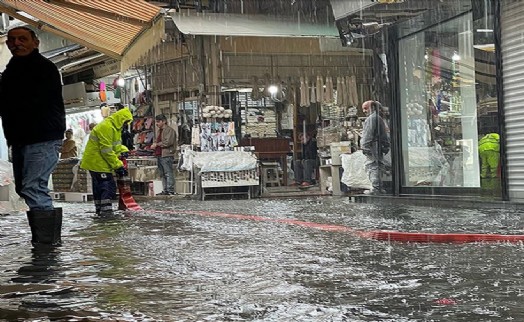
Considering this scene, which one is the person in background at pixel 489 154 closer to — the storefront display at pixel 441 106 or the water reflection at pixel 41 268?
the storefront display at pixel 441 106

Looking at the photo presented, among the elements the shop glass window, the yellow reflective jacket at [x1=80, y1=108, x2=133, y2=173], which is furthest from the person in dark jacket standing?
the shop glass window

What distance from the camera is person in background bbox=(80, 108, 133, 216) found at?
11.0 metres

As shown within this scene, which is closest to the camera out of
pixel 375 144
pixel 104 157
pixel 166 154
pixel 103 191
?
pixel 103 191

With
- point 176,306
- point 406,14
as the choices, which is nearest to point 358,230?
point 176,306

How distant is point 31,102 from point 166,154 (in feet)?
40.9

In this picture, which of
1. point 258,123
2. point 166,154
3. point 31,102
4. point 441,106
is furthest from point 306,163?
point 31,102

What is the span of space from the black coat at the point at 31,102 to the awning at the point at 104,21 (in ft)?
7.50

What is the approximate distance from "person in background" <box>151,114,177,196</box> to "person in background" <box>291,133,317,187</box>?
4.67 meters

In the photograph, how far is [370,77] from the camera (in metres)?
22.7

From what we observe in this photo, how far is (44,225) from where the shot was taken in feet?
21.9

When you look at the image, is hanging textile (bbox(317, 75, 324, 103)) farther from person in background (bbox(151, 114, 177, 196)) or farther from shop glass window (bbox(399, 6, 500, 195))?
shop glass window (bbox(399, 6, 500, 195))

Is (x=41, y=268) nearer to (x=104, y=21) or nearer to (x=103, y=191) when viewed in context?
(x=103, y=191)

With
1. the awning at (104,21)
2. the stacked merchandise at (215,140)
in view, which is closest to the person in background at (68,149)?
the stacked merchandise at (215,140)

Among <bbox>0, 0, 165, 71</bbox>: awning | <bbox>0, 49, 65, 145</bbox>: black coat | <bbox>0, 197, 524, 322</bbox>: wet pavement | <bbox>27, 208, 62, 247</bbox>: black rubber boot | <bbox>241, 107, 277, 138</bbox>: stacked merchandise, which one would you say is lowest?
<bbox>0, 197, 524, 322</bbox>: wet pavement
